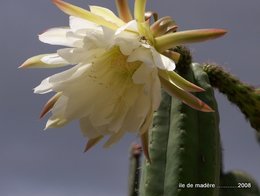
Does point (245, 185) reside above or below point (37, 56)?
above

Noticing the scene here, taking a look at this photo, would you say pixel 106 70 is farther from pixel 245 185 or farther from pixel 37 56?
pixel 245 185

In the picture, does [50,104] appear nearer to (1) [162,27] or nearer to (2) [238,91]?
(1) [162,27]

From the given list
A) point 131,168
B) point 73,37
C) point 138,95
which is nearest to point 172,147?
point 138,95

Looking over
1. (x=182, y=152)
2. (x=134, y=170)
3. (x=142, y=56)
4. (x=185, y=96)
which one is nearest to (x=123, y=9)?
(x=142, y=56)

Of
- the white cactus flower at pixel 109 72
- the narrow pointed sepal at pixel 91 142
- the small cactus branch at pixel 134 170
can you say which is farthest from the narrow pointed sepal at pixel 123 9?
the small cactus branch at pixel 134 170

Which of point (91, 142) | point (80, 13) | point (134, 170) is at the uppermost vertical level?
point (134, 170)

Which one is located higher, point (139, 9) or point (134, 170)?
point (134, 170)
